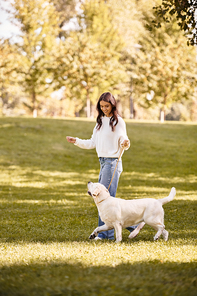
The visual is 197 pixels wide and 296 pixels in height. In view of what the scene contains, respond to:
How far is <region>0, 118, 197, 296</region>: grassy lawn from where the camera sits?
3.84 metres

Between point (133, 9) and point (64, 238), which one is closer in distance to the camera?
point (64, 238)

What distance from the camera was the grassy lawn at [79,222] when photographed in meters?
3.84

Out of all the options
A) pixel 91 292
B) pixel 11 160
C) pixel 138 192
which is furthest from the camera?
pixel 11 160

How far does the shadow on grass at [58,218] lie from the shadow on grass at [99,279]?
2088mm

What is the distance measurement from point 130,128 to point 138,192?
15911 millimetres

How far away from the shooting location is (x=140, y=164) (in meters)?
20.1

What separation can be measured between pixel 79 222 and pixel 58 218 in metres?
0.84

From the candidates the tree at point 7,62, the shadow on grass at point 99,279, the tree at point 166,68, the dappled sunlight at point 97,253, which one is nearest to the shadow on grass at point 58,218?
the dappled sunlight at point 97,253

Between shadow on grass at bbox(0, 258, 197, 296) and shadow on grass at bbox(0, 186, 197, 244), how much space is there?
2.09 metres

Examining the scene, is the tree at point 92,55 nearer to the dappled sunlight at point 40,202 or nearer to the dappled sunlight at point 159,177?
the dappled sunlight at point 159,177

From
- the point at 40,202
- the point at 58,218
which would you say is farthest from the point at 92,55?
the point at 58,218

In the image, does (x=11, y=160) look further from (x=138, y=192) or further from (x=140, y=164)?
(x=138, y=192)

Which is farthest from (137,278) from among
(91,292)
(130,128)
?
(130,128)

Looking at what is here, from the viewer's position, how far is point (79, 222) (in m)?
8.43
